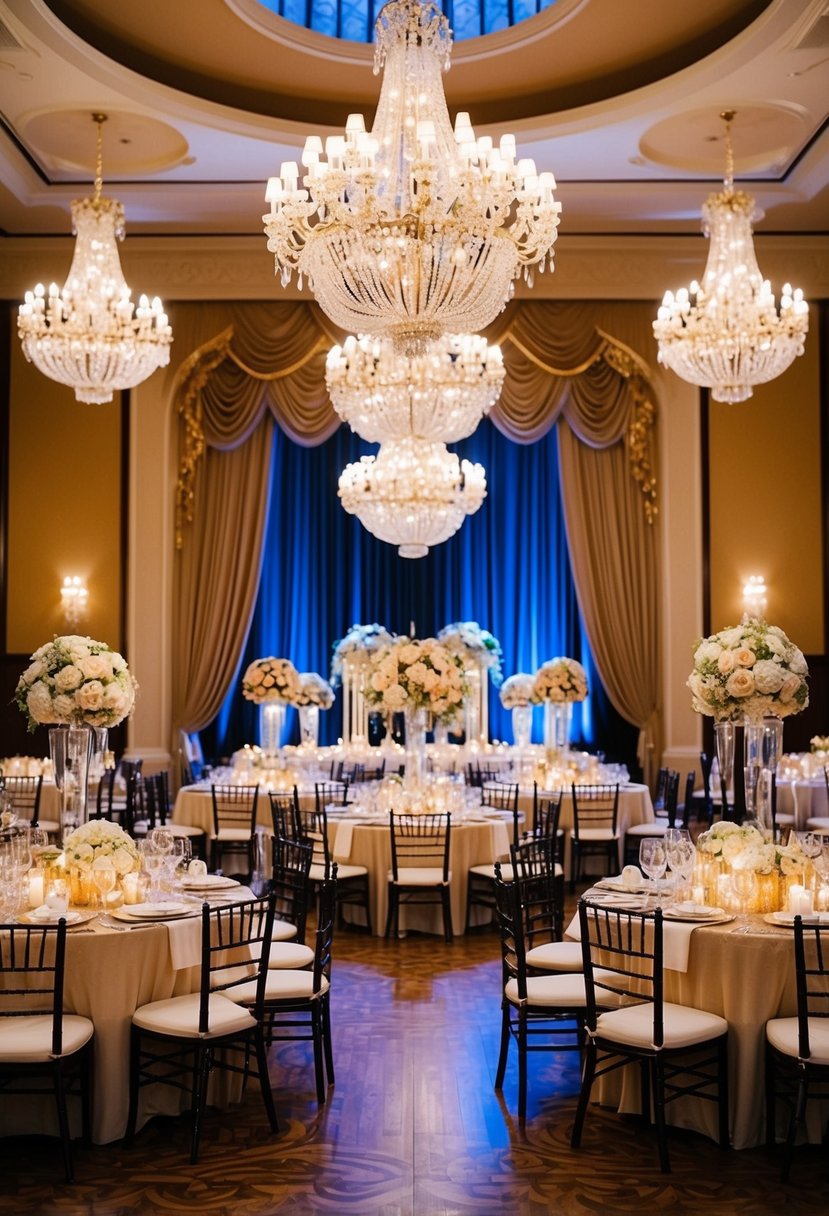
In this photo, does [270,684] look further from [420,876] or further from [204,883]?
[204,883]

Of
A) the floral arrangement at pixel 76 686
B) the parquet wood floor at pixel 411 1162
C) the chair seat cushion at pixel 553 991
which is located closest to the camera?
the parquet wood floor at pixel 411 1162

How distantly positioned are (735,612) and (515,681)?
2653 mm

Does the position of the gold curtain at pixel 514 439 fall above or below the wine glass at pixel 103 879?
above

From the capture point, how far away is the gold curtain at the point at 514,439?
1345 cm

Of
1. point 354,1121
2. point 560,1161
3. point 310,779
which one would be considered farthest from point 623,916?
point 310,779

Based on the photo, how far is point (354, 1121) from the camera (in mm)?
5301

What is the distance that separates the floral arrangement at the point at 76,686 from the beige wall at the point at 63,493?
22.2 feet

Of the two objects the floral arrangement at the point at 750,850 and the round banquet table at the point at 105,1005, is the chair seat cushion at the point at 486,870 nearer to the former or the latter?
the floral arrangement at the point at 750,850

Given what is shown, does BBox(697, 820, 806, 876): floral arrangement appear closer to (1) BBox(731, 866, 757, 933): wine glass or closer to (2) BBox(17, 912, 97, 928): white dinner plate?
(1) BBox(731, 866, 757, 933): wine glass

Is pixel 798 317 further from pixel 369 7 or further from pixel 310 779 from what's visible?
pixel 310 779

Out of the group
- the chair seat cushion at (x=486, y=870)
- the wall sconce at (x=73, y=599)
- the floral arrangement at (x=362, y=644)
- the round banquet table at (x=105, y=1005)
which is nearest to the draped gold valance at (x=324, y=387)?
the wall sconce at (x=73, y=599)

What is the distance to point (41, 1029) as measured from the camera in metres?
4.84

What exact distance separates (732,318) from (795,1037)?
19.6 ft

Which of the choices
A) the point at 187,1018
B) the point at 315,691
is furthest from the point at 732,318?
the point at 187,1018
